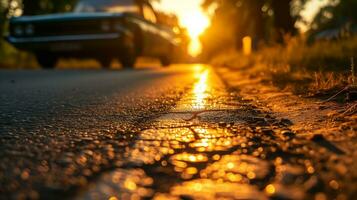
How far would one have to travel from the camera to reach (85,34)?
983cm

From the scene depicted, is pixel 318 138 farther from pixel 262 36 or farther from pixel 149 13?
pixel 262 36

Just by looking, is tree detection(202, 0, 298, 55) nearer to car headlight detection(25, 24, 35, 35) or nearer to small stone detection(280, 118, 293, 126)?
car headlight detection(25, 24, 35, 35)

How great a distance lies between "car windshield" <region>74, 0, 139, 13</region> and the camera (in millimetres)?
11289

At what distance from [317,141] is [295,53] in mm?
5936

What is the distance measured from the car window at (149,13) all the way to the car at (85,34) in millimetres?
284

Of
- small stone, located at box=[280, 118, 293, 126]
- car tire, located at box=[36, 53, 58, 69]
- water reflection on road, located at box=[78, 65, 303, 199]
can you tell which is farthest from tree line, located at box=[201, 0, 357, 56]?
water reflection on road, located at box=[78, 65, 303, 199]

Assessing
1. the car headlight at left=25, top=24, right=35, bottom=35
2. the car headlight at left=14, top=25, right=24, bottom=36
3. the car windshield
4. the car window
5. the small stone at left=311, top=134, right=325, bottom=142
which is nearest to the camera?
the small stone at left=311, top=134, right=325, bottom=142

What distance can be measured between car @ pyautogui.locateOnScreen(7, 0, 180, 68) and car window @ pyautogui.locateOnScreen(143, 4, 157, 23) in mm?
284

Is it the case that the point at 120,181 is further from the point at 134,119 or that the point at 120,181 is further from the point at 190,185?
the point at 134,119

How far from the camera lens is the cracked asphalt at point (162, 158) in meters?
1.21

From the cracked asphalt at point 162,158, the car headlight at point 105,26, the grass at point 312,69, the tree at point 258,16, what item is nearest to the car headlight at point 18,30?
the car headlight at point 105,26

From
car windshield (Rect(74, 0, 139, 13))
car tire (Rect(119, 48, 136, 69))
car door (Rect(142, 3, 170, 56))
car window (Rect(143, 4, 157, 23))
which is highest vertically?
car windshield (Rect(74, 0, 139, 13))

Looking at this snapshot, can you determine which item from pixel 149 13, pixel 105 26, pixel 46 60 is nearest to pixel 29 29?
pixel 46 60

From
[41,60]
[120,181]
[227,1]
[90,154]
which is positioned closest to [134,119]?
[90,154]
